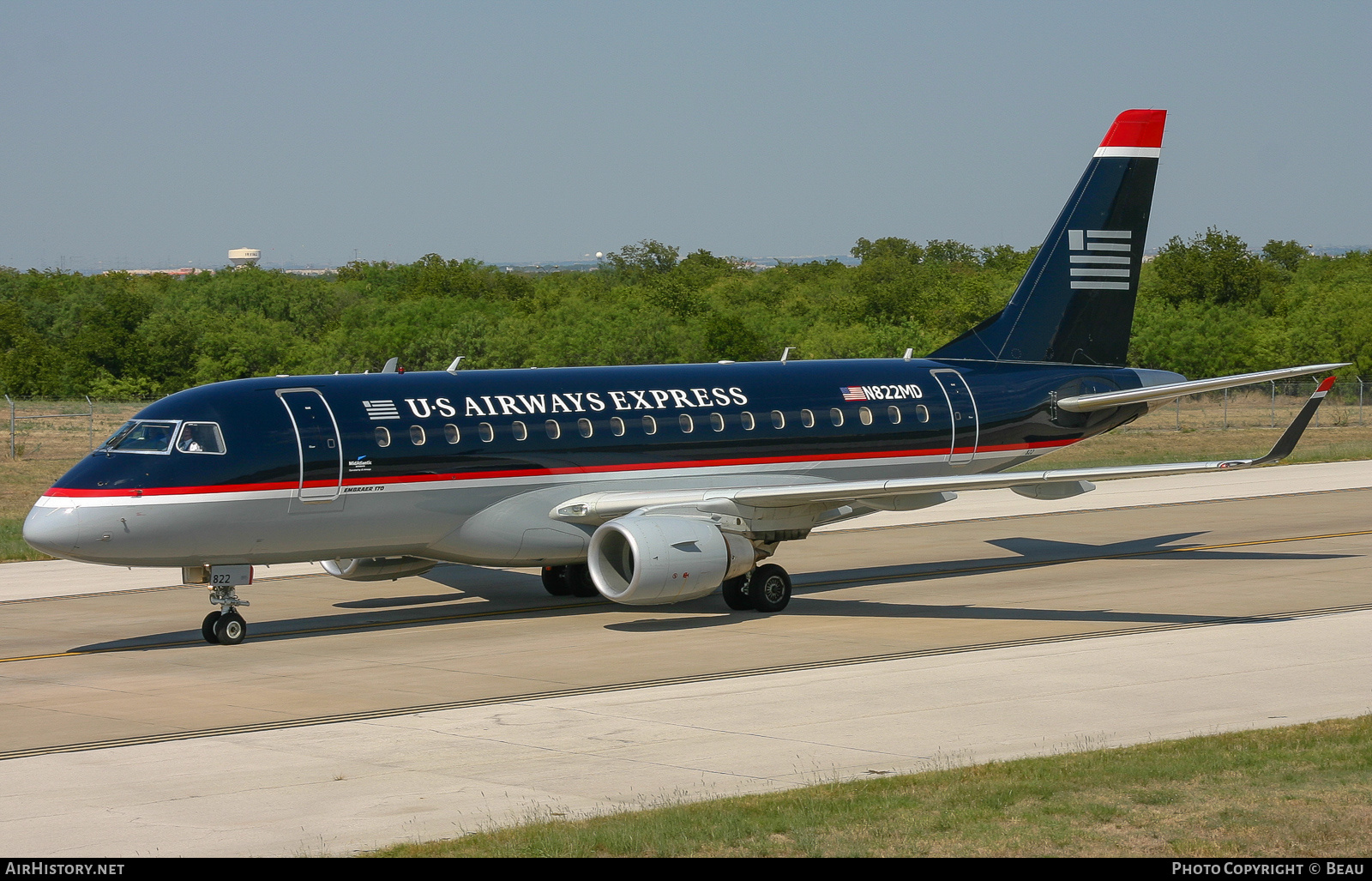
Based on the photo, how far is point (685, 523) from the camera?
2472cm

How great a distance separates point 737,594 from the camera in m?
26.6

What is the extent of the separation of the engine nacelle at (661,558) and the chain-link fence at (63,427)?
37.7m

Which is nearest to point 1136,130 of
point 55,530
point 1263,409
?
point 55,530

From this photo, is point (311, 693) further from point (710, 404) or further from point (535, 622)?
point (710, 404)

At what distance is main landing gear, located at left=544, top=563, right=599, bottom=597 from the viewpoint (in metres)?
28.3

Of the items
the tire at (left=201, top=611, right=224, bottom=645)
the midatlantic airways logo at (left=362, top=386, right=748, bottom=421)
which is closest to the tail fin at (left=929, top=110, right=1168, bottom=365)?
the midatlantic airways logo at (left=362, top=386, right=748, bottom=421)

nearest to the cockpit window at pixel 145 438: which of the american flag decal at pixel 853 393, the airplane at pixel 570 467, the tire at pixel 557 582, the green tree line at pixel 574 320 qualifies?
the airplane at pixel 570 467

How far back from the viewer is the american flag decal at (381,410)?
24734mm

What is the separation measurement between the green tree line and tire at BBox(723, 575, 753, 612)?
61.1 metres

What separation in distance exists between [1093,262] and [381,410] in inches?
623

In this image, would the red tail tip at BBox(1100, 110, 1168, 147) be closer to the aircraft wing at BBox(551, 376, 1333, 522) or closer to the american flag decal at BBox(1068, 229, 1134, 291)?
the american flag decal at BBox(1068, 229, 1134, 291)

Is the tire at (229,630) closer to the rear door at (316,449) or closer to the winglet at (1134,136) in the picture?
the rear door at (316,449)

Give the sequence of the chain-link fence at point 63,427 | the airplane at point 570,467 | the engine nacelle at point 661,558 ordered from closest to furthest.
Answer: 1. the airplane at point 570,467
2. the engine nacelle at point 661,558
3. the chain-link fence at point 63,427

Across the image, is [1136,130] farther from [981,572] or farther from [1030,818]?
[1030,818]
